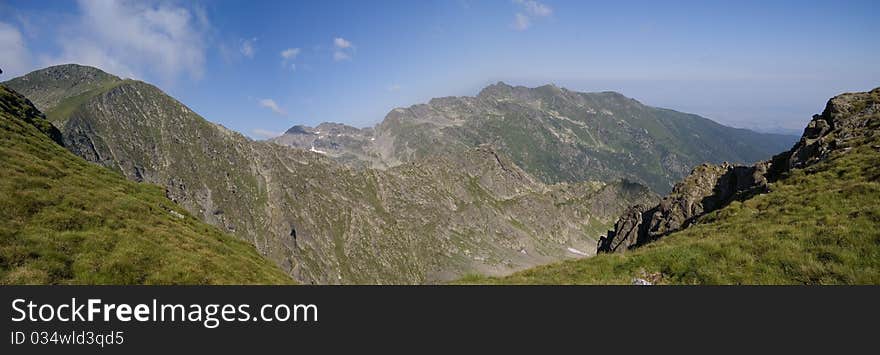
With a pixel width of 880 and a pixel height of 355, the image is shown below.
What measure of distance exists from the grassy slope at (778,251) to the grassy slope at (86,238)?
50.8 ft

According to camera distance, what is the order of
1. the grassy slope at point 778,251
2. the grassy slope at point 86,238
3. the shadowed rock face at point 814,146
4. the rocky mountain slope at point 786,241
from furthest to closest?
the shadowed rock face at point 814,146 < the grassy slope at point 86,238 < the rocky mountain slope at point 786,241 < the grassy slope at point 778,251

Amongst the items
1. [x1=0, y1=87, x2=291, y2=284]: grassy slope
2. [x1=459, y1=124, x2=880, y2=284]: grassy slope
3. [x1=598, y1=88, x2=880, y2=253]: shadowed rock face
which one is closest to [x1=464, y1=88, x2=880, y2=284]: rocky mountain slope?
[x1=459, y1=124, x2=880, y2=284]: grassy slope

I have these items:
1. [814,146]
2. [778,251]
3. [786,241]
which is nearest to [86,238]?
[778,251]

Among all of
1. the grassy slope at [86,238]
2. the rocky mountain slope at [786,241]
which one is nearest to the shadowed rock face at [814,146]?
the rocky mountain slope at [786,241]

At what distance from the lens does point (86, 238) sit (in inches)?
851

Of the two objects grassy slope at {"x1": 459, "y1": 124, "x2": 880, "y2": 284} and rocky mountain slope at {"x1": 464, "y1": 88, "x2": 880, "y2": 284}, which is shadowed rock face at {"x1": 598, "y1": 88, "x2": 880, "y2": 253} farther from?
grassy slope at {"x1": 459, "y1": 124, "x2": 880, "y2": 284}

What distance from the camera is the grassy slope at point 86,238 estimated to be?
18.6 meters

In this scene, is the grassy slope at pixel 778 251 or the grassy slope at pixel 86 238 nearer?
the grassy slope at pixel 778 251

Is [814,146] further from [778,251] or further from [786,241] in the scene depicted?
[778,251]

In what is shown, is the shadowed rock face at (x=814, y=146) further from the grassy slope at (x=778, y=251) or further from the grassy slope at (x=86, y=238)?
the grassy slope at (x=86, y=238)

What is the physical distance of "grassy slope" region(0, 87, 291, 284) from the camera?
18578 mm
